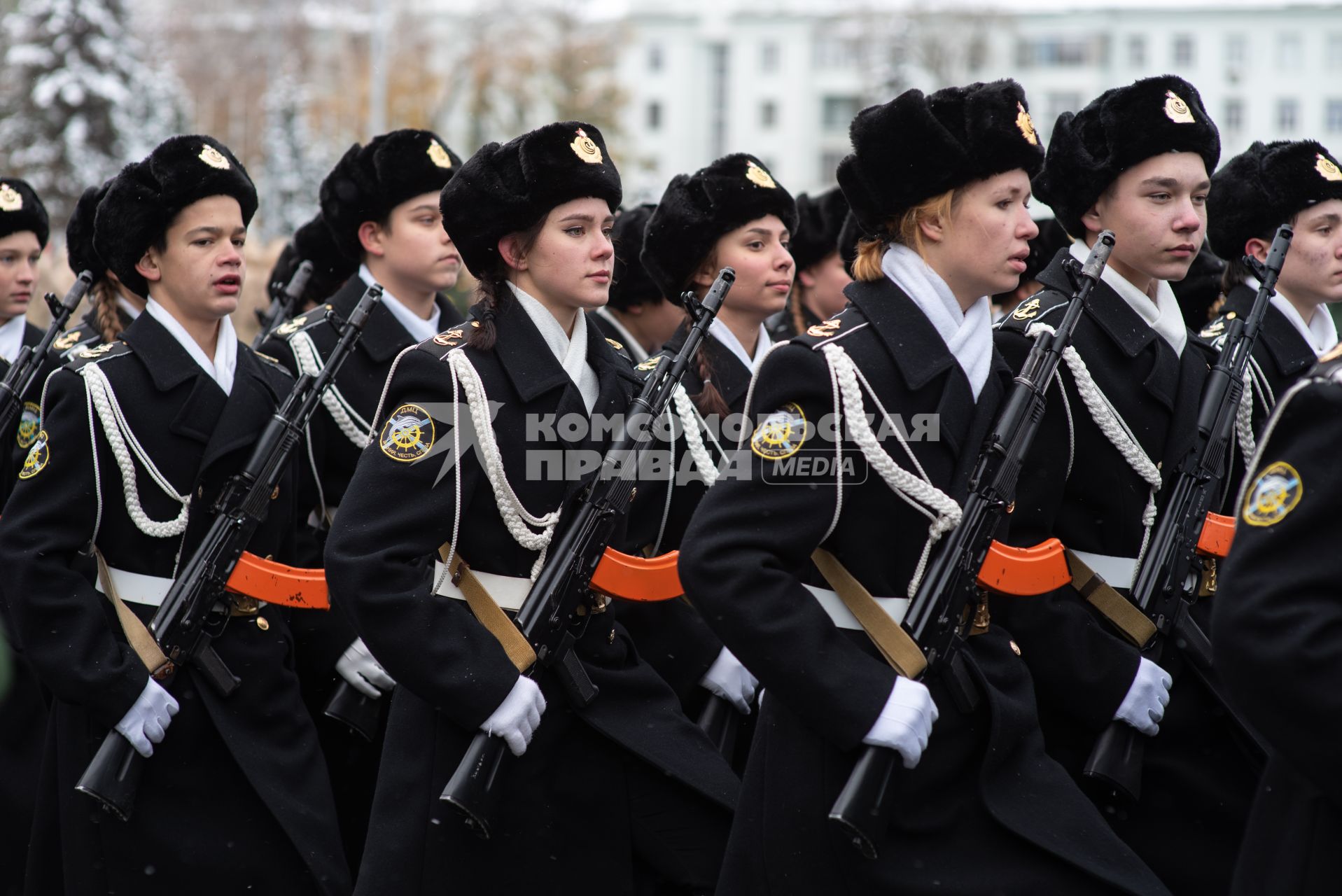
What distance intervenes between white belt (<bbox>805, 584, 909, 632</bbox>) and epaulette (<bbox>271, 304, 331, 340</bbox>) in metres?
3.06

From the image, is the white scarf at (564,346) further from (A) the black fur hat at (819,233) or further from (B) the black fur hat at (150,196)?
(A) the black fur hat at (819,233)

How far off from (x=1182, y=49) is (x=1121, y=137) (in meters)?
72.4

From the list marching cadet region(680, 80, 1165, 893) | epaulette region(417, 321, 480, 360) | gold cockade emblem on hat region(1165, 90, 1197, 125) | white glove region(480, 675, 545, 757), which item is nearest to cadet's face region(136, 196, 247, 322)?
epaulette region(417, 321, 480, 360)

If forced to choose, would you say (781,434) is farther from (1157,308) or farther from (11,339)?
(11,339)

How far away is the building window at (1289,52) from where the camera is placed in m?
70.9

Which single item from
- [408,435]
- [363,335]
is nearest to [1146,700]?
[408,435]

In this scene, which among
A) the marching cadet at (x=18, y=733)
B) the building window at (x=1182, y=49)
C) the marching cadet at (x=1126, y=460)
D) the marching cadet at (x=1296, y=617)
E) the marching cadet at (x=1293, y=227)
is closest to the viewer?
the marching cadet at (x=1296, y=617)

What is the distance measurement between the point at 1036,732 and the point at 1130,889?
0.42 m

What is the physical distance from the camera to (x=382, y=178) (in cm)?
655

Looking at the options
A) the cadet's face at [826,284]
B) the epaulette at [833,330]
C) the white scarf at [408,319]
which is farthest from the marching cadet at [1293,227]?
the white scarf at [408,319]

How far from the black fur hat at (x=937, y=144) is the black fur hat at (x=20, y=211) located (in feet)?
15.0

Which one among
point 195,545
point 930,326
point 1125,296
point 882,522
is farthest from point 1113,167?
point 195,545

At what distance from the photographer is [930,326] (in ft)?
12.4

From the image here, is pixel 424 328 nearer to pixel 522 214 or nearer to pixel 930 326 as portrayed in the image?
pixel 522 214
